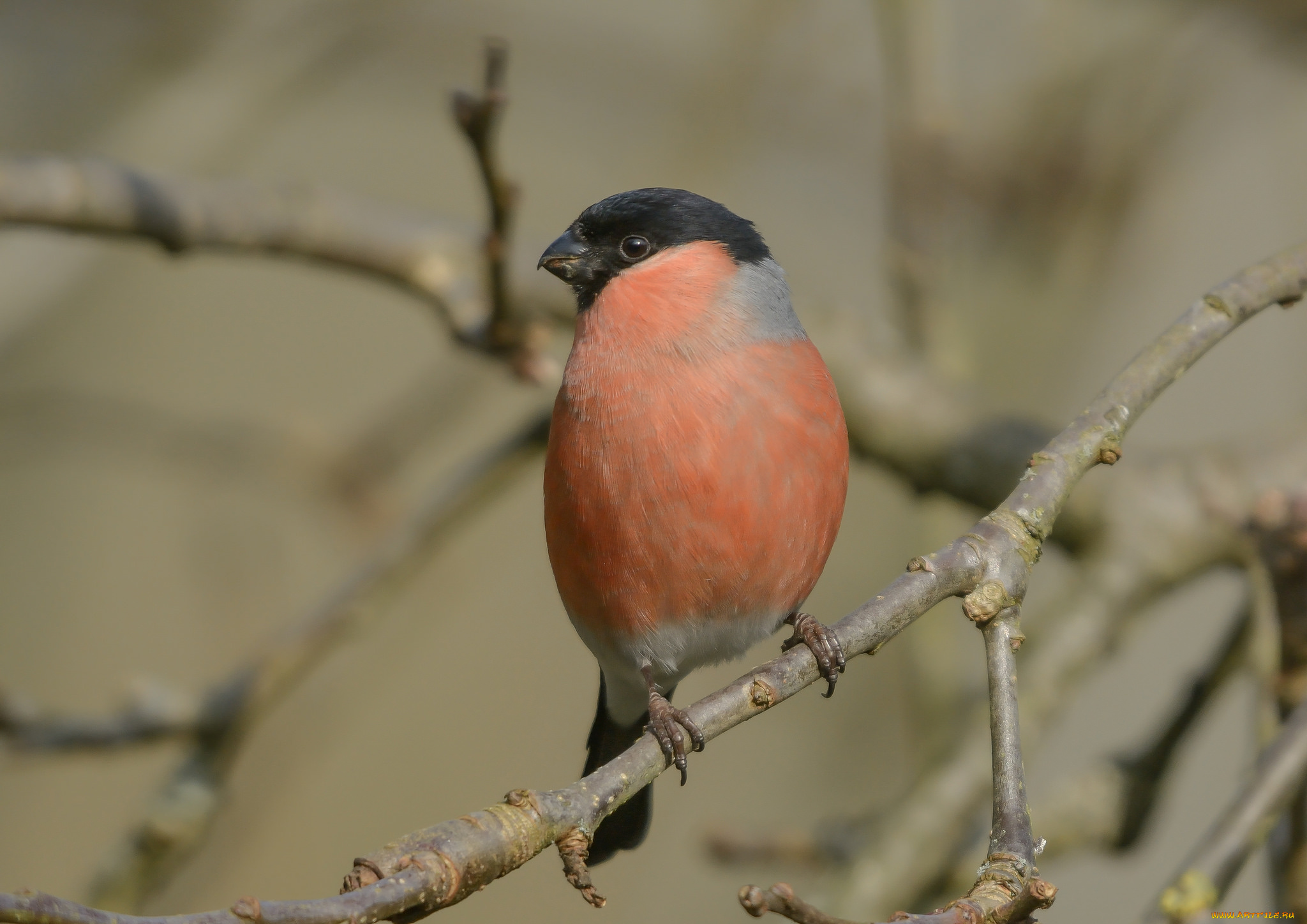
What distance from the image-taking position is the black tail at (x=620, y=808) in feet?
9.95

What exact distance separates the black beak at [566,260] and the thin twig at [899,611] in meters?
1.18

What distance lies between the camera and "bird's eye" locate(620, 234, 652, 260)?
8.91 feet

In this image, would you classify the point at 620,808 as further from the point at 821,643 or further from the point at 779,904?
the point at 779,904

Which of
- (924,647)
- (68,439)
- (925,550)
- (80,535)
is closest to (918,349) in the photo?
(925,550)

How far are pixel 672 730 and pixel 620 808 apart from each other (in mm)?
949

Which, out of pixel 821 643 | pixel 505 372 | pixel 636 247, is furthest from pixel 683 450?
pixel 505 372

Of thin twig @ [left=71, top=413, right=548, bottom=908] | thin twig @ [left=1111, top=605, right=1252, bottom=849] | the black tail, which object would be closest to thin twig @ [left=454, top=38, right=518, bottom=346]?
thin twig @ [left=71, top=413, right=548, bottom=908]

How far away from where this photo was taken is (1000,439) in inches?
137

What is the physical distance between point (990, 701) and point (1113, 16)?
16.2 feet

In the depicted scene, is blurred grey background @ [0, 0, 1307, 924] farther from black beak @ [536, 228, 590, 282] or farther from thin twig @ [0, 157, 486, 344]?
black beak @ [536, 228, 590, 282]

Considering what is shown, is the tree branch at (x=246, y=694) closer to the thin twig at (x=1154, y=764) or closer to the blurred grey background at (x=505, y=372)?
the blurred grey background at (x=505, y=372)

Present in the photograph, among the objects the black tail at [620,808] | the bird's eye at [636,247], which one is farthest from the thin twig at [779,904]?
the bird's eye at [636,247]

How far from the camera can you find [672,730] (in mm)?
2039

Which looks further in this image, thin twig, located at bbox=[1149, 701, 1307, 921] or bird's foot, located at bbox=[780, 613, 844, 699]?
thin twig, located at bbox=[1149, 701, 1307, 921]
